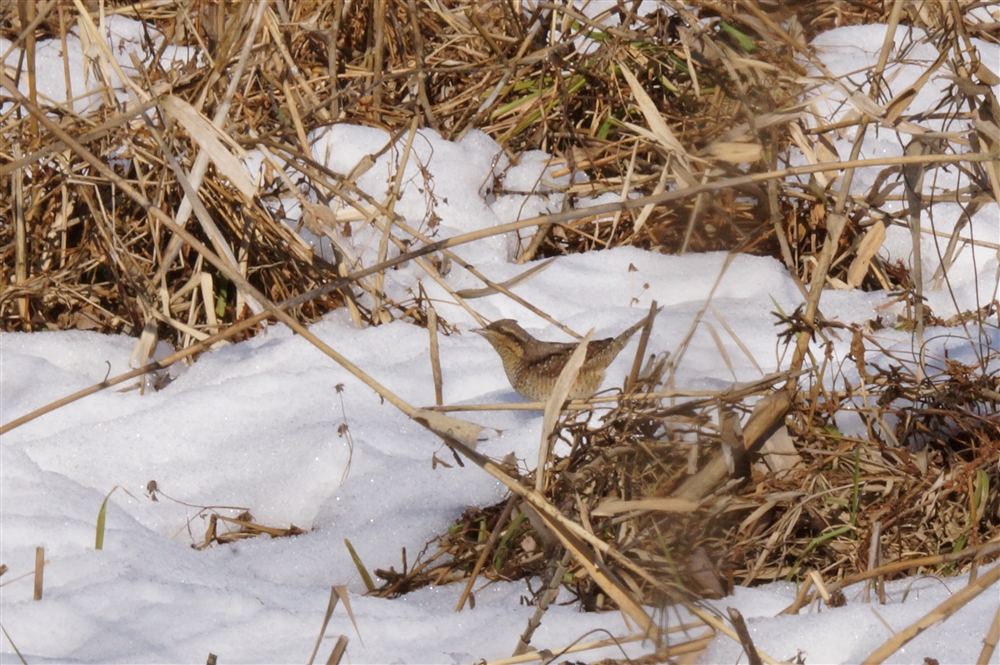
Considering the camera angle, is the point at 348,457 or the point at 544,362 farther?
the point at 544,362

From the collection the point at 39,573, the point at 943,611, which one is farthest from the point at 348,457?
the point at 943,611

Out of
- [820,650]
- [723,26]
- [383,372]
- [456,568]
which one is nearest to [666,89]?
[723,26]

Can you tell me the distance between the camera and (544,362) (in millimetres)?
2598

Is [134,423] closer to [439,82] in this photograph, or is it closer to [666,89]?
[439,82]

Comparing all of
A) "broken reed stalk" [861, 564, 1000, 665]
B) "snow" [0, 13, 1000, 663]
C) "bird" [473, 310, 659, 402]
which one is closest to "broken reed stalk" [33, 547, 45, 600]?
"snow" [0, 13, 1000, 663]

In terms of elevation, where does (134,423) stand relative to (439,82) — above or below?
below

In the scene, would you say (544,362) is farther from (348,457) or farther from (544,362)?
(348,457)

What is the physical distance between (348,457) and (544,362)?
55cm

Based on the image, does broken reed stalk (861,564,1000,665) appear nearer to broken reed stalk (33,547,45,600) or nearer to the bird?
the bird

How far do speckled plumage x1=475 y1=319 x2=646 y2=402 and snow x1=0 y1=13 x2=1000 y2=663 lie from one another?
0.36ft

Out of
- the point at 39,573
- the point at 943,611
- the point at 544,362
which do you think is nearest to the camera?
the point at 943,611

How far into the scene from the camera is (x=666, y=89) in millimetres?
3750

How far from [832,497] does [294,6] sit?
8.89 ft

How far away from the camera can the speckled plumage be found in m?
2.57
